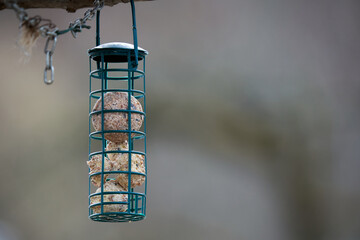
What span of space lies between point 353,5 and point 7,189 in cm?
565

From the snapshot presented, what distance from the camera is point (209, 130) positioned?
384 inches

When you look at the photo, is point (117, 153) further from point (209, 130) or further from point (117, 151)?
point (209, 130)

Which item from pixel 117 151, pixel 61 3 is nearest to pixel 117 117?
pixel 117 151

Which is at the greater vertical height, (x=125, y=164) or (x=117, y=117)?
(x=117, y=117)

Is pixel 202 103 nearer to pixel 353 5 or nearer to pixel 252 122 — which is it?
pixel 252 122

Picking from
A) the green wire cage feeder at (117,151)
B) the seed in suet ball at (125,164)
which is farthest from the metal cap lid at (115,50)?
the seed in suet ball at (125,164)

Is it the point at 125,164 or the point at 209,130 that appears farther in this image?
the point at 209,130

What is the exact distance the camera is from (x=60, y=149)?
376 inches

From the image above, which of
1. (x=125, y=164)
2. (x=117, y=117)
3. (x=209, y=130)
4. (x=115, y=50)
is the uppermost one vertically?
(x=209, y=130)

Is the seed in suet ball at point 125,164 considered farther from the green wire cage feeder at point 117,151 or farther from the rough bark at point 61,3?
the rough bark at point 61,3

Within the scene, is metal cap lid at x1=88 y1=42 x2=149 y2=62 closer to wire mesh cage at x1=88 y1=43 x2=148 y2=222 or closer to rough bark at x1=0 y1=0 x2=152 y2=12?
wire mesh cage at x1=88 y1=43 x2=148 y2=222

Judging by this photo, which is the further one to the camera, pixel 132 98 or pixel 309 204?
pixel 309 204

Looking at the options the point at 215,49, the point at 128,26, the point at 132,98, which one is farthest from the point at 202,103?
the point at 132,98

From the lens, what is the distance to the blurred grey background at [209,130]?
31.0 feet
